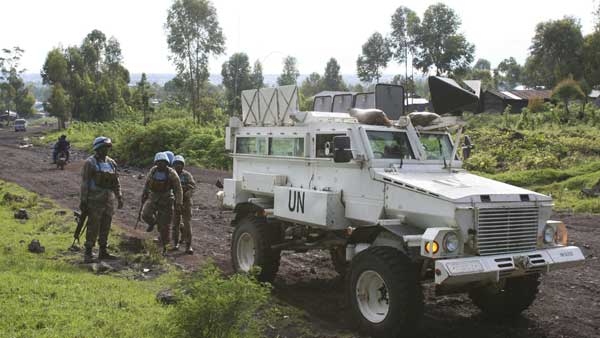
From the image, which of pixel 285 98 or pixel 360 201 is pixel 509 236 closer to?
pixel 360 201

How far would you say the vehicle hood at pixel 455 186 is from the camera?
20.1 feet

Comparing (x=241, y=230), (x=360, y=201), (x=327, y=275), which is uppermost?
(x=360, y=201)

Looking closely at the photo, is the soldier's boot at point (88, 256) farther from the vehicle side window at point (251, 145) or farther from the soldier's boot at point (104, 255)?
the vehicle side window at point (251, 145)

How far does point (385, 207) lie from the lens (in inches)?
271

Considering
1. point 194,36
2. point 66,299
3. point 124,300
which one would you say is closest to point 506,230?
point 124,300

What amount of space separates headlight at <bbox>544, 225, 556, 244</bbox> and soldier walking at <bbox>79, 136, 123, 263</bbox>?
633 centimetres

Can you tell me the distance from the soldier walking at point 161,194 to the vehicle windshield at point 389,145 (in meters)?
3.84

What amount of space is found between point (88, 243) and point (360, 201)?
4.50m

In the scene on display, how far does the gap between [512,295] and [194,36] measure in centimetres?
3795

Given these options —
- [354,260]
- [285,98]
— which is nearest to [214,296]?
[354,260]

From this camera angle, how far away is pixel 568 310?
719 centimetres

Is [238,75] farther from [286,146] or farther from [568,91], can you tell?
[286,146]

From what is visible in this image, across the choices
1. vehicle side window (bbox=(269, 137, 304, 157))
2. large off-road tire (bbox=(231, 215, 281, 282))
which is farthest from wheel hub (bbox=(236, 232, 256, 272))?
vehicle side window (bbox=(269, 137, 304, 157))

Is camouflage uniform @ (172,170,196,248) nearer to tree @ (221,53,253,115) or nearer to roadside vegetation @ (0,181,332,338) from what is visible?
roadside vegetation @ (0,181,332,338)
